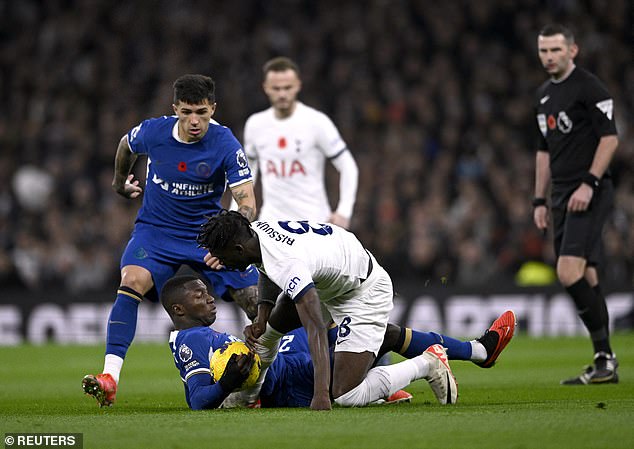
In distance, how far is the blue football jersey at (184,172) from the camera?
24.3ft

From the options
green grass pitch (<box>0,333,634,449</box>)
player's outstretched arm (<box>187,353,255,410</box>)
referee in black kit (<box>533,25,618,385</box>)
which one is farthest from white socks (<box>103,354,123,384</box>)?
referee in black kit (<box>533,25,618,385</box>)

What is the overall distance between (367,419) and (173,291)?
1872mm

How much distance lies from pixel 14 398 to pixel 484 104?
11.3 metres

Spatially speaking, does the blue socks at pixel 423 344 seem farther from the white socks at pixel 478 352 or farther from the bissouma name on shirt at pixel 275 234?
the bissouma name on shirt at pixel 275 234

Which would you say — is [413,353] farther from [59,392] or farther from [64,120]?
[64,120]

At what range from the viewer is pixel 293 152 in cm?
971

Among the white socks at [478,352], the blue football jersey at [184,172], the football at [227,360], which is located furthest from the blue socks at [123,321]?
the white socks at [478,352]

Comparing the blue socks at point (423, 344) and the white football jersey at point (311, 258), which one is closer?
the white football jersey at point (311, 258)

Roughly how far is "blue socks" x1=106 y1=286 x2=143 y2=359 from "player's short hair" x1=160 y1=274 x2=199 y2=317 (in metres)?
0.48

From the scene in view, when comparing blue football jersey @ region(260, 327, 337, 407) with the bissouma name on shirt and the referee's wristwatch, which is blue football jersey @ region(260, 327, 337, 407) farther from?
the referee's wristwatch

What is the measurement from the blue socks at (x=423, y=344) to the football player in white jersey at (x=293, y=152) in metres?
2.91

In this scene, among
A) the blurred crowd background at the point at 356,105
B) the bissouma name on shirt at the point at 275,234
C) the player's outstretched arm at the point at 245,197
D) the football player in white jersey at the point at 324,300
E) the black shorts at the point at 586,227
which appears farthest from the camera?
the blurred crowd background at the point at 356,105

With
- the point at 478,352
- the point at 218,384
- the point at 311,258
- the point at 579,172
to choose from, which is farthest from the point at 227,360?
the point at 579,172

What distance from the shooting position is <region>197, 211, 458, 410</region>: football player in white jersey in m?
5.86
